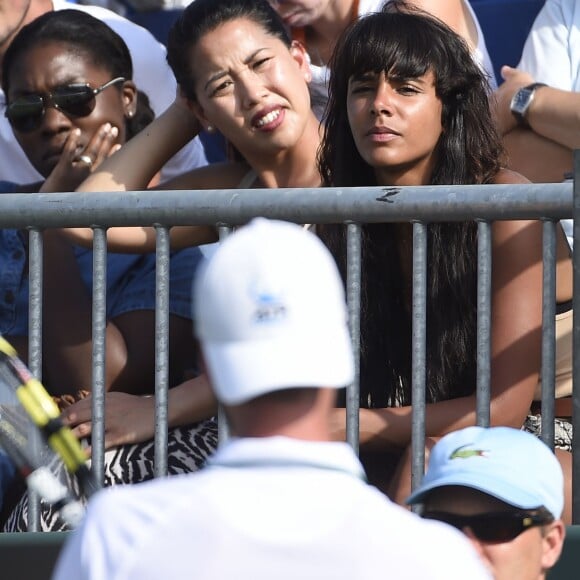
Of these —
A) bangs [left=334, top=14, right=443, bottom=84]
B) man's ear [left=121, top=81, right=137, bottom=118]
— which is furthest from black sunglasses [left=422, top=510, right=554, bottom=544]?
man's ear [left=121, top=81, right=137, bottom=118]

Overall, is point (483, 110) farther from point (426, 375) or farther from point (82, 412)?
point (82, 412)

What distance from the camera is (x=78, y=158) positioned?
4.88m

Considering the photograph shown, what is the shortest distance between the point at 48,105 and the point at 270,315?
3.35m

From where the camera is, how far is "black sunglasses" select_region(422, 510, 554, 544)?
254 cm

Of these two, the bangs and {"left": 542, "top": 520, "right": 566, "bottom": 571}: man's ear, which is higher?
the bangs

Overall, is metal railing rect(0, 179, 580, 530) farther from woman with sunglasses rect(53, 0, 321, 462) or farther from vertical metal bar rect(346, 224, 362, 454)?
woman with sunglasses rect(53, 0, 321, 462)

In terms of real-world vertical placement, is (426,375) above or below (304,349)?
below

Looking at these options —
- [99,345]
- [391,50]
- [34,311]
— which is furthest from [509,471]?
[391,50]

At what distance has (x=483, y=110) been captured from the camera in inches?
159

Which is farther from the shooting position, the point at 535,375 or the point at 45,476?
the point at 535,375

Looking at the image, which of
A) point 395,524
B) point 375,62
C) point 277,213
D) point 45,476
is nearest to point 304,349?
point 395,524

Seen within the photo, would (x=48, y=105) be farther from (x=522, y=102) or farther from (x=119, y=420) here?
(x=522, y=102)

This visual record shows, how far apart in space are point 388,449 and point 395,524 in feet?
6.56

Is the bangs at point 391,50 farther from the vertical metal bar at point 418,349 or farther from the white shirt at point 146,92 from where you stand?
the white shirt at point 146,92
